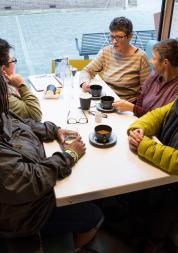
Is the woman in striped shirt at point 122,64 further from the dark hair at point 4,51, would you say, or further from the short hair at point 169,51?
the dark hair at point 4,51

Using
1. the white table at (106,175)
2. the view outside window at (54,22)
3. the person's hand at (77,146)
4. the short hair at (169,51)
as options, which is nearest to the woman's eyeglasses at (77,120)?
the white table at (106,175)

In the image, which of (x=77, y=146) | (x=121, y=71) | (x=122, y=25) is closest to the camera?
(x=77, y=146)

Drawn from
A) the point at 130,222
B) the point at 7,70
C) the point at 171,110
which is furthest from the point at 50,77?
the point at 130,222

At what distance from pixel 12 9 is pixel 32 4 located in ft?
0.66

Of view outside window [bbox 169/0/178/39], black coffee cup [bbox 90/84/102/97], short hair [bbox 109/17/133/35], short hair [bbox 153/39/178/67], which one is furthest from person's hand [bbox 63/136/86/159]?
view outside window [bbox 169/0/178/39]

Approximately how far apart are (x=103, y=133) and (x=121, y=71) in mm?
966

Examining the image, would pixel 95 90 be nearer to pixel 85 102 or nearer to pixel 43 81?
pixel 85 102

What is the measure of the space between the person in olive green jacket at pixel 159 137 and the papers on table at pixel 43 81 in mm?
859

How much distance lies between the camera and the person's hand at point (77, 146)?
1.18 meters

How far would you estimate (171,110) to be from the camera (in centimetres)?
137

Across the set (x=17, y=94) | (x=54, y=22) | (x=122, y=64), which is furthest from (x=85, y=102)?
(x=54, y=22)

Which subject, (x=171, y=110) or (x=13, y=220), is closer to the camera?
(x=13, y=220)

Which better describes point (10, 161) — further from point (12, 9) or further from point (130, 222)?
point (12, 9)

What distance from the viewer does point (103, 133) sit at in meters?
1.29
